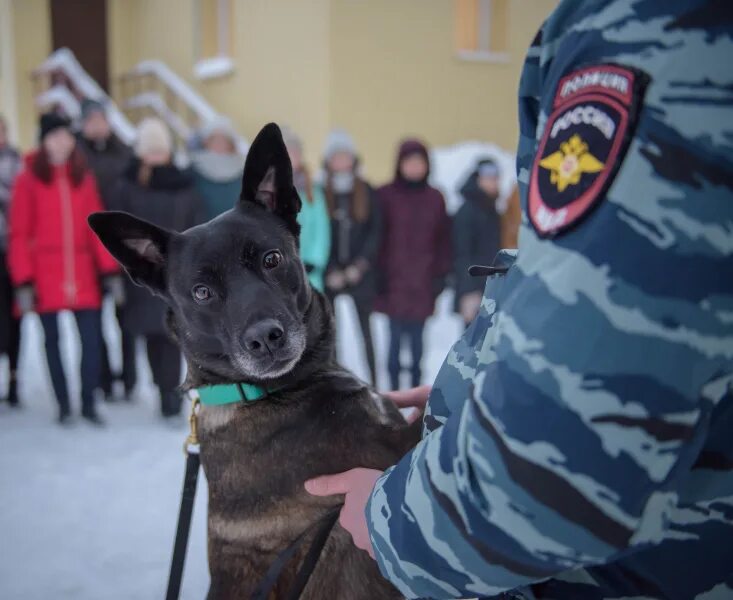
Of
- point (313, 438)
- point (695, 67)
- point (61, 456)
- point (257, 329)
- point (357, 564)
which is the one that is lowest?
point (61, 456)

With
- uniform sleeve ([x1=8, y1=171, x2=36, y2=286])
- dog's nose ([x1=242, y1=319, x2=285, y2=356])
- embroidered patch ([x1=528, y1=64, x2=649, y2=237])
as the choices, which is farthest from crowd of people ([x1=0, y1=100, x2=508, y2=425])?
embroidered patch ([x1=528, y1=64, x2=649, y2=237])

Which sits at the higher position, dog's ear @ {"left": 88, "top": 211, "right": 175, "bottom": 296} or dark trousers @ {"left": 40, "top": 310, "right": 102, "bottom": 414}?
dog's ear @ {"left": 88, "top": 211, "right": 175, "bottom": 296}

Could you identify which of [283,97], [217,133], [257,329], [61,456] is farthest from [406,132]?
[257,329]

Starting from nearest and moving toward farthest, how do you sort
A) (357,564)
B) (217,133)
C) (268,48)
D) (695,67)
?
(695,67) → (357,564) → (217,133) → (268,48)

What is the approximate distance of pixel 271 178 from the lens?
1768 mm

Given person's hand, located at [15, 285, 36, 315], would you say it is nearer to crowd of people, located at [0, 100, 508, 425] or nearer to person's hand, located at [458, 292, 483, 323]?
crowd of people, located at [0, 100, 508, 425]

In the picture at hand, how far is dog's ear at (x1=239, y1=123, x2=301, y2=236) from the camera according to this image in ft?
5.31

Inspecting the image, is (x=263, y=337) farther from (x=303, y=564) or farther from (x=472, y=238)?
(x=472, y=238)

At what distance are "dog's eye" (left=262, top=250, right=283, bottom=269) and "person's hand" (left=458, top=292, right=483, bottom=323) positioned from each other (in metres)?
3.50

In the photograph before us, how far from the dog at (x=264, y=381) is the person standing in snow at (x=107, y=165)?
10.1ft

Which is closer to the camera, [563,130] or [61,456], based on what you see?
[563,130]

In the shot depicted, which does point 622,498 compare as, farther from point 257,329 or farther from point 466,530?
point 257,329

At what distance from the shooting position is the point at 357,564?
4.42ft

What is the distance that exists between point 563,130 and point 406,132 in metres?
9.55
